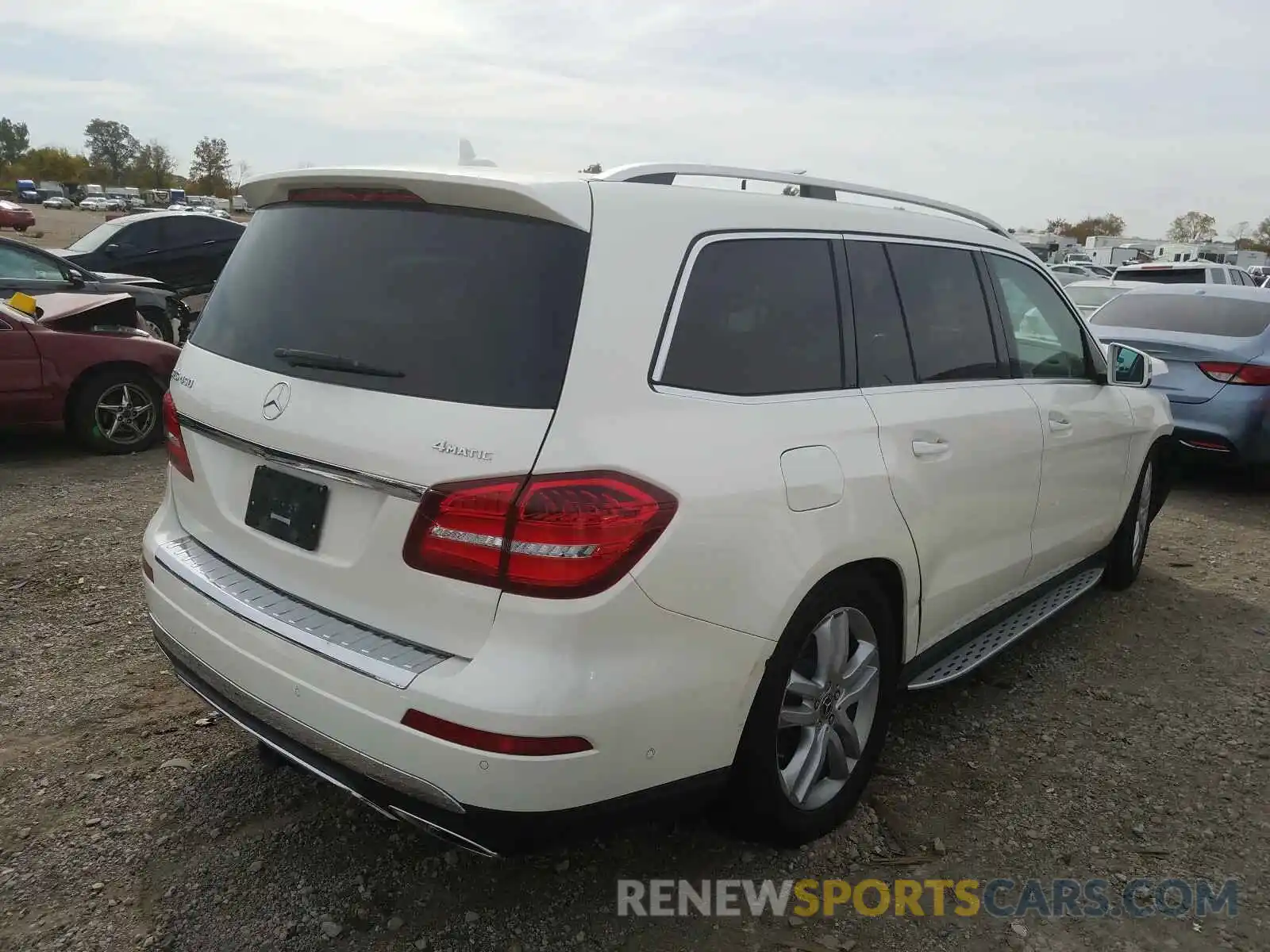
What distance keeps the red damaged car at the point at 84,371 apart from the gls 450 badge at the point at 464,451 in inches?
206

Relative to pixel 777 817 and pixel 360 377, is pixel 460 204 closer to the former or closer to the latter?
pixel 360 377

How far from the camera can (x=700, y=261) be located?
2453 millimetres

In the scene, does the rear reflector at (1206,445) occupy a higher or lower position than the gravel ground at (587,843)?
higher

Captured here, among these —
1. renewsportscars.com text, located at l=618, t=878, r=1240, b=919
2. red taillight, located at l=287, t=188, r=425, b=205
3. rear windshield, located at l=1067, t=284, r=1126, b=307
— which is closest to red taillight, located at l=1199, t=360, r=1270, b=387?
renewsportscars.com text, located at l=618, t=878, r=1240, b=919

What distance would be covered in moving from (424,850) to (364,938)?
1.18 feet

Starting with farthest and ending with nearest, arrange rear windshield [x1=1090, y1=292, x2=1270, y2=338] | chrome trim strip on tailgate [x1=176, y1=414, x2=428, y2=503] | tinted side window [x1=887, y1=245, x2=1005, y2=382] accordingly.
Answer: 1. rear windshield [x1=1090, y1=292, x2=1270, y2=338]
2. tinted side window [x1=887, y1=245, x2=1005, y2=382]
3. chrome trim strip on tailgate [x1=176, y1=414, x2=428, y2=503]

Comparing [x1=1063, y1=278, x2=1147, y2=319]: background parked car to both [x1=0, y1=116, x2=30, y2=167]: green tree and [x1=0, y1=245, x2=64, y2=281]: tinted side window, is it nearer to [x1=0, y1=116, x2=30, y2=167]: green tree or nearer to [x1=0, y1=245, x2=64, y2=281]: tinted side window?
[x1=0, y1=245, x2=64, y2=281]: tinted side window

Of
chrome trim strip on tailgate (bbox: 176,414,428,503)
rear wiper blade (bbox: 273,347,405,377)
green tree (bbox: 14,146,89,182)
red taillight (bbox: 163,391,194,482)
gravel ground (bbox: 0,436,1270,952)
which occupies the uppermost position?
green tree (bbox: 14,146,89,182)

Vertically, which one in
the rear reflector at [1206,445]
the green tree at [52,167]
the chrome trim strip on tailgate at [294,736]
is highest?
the green tree at [52,167]

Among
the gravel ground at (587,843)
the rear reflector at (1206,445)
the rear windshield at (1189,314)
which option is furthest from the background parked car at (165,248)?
the rear reflector at (1206,445)

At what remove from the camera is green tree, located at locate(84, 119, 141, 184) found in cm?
10938

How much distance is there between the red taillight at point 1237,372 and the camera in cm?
696

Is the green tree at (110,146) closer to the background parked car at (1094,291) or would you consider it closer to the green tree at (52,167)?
the green tree at (52,167)

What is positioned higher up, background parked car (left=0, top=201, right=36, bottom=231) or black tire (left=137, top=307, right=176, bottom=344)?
background parked car (left=0, top=201, right=36, bottom=231)
